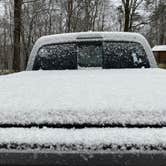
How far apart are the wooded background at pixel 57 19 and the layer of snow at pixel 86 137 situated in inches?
755

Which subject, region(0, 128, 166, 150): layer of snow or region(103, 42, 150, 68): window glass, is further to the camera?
region(103, 42, 150, 68): window glass

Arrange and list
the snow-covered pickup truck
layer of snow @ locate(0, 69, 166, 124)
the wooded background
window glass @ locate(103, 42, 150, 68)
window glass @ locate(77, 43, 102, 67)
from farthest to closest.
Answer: the wooded background
window glass @ locate(77, 43, 102, 67)
window glass @ locate(103, 42, 150, 68)
layer of snow @ locate(0, 69, 166, 124)
the snow-covered pickup truck

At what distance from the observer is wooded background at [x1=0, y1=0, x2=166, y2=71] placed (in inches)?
893

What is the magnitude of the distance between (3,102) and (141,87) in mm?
810

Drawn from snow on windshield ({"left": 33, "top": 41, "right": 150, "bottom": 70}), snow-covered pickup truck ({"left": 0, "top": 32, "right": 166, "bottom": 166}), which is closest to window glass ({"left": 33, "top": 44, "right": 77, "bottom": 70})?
snow on windshield ({"left": 33, "top": 41, "right": 150, "bottom": 70})

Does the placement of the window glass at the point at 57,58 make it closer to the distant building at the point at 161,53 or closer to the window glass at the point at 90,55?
the window glass at the point at 90,55

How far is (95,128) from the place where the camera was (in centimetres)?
197

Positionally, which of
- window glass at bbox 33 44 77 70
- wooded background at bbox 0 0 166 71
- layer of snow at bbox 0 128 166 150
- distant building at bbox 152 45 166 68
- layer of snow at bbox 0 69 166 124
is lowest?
distant building at bbox 152 45 166 68

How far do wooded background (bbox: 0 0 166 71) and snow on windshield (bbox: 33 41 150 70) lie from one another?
15907 millimetres

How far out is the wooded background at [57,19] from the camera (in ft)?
74.4

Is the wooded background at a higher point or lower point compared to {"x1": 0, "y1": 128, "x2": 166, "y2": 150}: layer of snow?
lower

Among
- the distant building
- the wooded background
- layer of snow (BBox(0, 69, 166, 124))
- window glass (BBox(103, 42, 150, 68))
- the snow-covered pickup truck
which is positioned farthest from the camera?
the distant building

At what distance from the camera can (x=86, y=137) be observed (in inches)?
73.7

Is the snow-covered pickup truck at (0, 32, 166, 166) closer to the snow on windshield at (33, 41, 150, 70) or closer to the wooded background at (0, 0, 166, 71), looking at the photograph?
the snow on windshield at (33, 41, 150, 70)
